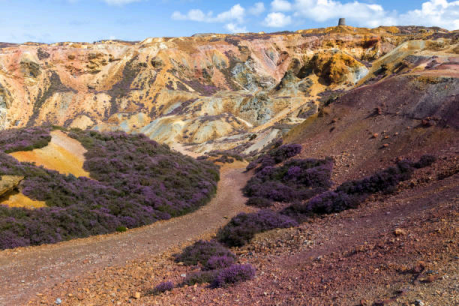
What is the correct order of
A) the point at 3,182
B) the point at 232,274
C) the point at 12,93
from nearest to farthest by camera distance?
the point at 232,274 < the point at 3,182 < the point at 12,93

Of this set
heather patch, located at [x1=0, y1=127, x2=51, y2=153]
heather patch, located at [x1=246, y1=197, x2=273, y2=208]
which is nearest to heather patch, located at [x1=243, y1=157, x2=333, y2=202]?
heather patch, located at [x1=246, y1=197, x2=273, y2=208]

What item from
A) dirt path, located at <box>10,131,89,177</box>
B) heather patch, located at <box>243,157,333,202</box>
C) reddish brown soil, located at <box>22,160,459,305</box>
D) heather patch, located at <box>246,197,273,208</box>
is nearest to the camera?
reddish brown soil, located at <box>22,160,459,305</box>

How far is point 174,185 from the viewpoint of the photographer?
71.3 feet

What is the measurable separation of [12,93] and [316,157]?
267ft

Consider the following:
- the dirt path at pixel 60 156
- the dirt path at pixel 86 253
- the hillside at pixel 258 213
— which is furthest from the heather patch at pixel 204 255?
the dirt path at pixel 60 156

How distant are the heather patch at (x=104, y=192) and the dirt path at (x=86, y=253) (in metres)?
0.71

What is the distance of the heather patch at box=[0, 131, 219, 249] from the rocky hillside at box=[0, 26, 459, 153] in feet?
69.3

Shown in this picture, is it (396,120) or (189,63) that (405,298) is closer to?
(396,120)

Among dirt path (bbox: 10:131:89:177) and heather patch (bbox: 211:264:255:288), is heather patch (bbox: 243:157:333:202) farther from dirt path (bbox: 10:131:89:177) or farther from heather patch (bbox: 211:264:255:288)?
dirt path (bbox: 10:131:89:177)

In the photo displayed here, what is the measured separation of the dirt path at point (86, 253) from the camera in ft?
32.1

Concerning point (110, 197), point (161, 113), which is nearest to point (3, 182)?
point (110, 197)

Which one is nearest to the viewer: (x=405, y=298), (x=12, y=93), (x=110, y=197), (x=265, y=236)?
(x=405, y=298)

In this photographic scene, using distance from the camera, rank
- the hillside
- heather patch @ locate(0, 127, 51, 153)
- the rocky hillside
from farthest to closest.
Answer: the rocky hillside < heather patch @ locate(0, 127, 51, 153) < the hillside

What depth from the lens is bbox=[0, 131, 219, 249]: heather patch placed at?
13742 millimetres
